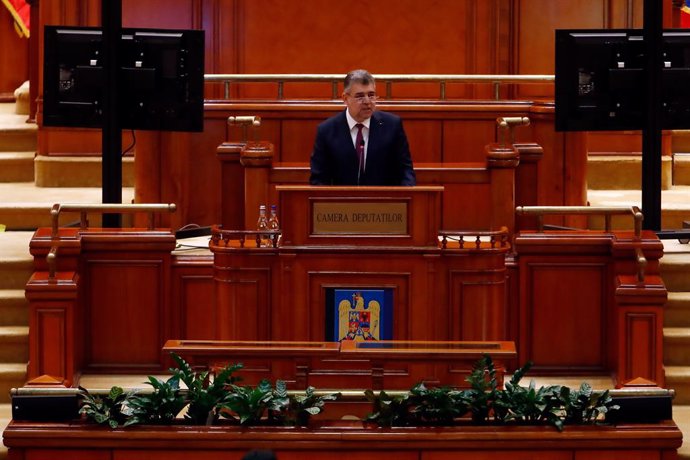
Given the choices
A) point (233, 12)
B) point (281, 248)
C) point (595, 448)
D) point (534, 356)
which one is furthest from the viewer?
point (233, 12)

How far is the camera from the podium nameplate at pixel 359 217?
6863mm

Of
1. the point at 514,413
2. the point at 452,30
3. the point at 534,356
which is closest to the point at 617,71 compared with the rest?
the point at 534,356

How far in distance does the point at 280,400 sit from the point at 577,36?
9.62 ft

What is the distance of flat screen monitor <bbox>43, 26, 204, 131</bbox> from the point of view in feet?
25.2

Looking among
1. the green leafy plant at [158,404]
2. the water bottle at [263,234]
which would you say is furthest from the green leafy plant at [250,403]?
the water bottle at [263,234]

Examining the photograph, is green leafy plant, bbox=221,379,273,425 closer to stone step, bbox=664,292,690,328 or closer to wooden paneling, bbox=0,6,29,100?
stone step, bbox=664,292,690,328

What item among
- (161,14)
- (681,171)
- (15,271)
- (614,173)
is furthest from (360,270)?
(161,14)

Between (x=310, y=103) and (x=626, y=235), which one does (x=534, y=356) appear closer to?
(x=626, y=235)

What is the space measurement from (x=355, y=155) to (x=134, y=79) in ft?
3.81

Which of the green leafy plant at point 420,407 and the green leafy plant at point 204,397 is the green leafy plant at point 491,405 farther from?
the green leafy plant at point 204,397

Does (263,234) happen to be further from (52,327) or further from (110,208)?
(52,327)

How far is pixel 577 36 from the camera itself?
773 centimetres

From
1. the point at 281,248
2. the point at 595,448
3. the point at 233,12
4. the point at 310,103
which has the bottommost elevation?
the point at 595,448

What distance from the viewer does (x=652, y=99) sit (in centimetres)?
779
